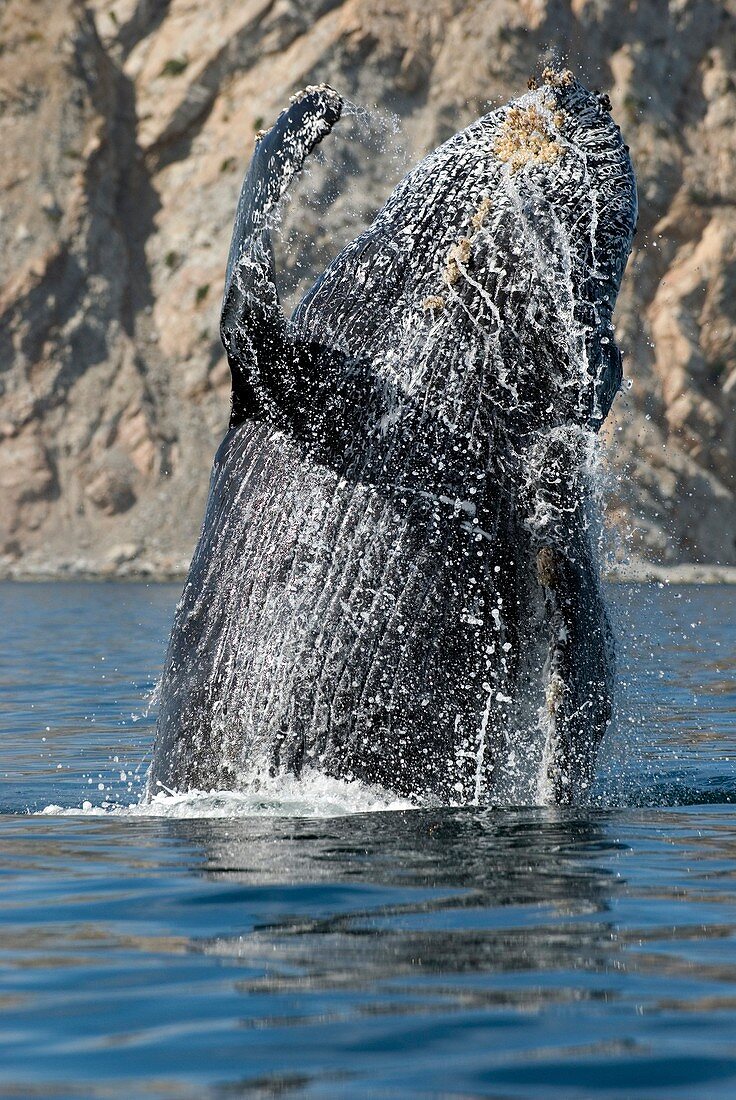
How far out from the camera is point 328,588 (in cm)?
825

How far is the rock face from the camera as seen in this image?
62156 millimetres

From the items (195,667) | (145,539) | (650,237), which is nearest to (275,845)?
(195,667)

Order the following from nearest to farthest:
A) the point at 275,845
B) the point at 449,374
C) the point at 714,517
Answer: the point at 275,845 < the point at 449,374 < the point at 714,517

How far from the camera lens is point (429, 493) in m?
8.19

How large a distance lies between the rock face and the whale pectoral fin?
2073 inches

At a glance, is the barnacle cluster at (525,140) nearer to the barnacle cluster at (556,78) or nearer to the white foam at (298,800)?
the barnacle cluster at (556,78)

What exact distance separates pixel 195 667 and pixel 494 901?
289 centimetres

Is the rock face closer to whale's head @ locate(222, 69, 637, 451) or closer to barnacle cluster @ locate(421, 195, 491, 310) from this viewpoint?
whale's head @ locate(222, 69, 637, 451)

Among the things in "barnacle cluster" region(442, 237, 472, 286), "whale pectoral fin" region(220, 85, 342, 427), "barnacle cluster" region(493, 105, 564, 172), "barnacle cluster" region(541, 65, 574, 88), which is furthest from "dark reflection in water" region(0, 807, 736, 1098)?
"barnacle cluster" region(541, 65, 574, 88)

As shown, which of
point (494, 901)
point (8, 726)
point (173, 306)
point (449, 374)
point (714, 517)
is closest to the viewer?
point (494, 901)

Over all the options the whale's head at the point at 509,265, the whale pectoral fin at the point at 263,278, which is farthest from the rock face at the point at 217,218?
the whale pectoral fin at the point at 263,278

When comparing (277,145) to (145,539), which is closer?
(277,145)

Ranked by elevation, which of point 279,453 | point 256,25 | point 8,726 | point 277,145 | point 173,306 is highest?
point 256,25

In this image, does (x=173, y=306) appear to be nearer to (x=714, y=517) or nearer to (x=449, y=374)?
(x=714, y=517)
